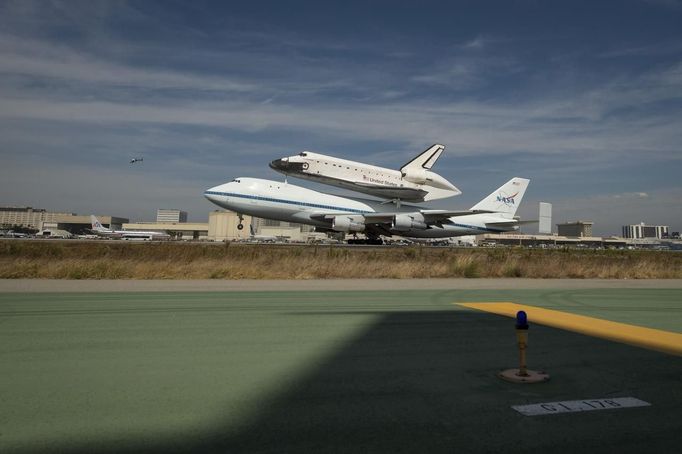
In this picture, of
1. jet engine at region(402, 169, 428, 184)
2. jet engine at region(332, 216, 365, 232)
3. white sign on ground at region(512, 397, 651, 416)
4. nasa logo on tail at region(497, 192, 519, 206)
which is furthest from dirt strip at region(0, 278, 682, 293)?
nasa logo on tail at region(497, 192, 519, 206)

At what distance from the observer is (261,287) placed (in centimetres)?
1298

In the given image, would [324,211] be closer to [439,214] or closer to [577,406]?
[439,214]

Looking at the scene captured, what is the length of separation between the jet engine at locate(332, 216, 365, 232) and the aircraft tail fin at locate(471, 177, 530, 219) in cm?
1775

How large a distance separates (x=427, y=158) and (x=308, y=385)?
46270 mm

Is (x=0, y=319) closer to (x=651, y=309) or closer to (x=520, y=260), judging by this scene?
(x=651, y=309)

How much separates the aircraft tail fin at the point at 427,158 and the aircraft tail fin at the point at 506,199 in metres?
6.95

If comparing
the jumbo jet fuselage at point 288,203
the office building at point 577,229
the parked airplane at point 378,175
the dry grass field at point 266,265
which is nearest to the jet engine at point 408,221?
the jumbo jet fuselage at point 288,203

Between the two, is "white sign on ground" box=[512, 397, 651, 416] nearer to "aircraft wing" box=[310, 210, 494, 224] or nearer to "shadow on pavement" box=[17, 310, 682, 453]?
"shadow on pavement" box=[17, 310, 682, 453]

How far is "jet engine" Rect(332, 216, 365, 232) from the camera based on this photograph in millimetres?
37062

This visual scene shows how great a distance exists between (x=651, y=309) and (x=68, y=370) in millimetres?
10599

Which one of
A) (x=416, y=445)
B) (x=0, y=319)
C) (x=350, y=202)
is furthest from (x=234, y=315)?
(x=350, y=202)

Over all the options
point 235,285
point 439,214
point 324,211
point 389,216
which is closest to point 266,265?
A: point 235,285

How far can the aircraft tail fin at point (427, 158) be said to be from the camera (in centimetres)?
4809

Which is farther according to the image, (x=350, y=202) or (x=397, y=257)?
(x=350, y=202)
